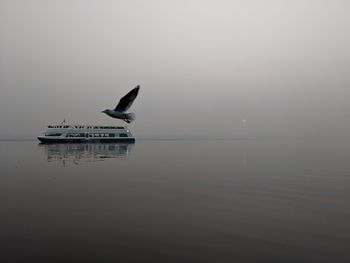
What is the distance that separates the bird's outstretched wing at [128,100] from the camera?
97.5 ft

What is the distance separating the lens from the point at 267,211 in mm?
17109

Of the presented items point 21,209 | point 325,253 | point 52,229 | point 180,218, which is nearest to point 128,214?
point 180,218

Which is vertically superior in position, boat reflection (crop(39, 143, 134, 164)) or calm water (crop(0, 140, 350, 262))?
boat reflection (crop(39, 143, 134, 164))

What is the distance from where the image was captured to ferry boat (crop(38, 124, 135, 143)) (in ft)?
295

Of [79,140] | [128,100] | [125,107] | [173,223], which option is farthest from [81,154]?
[173,223]

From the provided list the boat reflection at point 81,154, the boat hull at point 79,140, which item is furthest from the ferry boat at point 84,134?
the boat reflection at point 81,154

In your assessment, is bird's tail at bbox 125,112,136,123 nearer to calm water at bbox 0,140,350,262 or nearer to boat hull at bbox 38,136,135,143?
calm water at bbox 0,140,350,262

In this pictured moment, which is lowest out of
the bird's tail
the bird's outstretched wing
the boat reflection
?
the boat reflection

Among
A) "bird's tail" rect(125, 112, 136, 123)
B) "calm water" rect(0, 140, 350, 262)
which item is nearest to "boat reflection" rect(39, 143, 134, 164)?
"bird's tail" rect(125, 112, 136, 123)

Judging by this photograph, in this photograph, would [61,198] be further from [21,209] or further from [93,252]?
[93,252]

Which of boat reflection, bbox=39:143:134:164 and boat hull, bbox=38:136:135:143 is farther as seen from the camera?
boat hull, bbox=38:136:135:143

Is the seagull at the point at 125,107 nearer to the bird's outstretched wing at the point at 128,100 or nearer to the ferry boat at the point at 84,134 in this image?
the bird's outstretched wing at the point at 128,100

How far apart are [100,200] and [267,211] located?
877 centimetres

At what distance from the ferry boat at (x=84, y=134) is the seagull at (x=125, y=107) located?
63.7 meters
